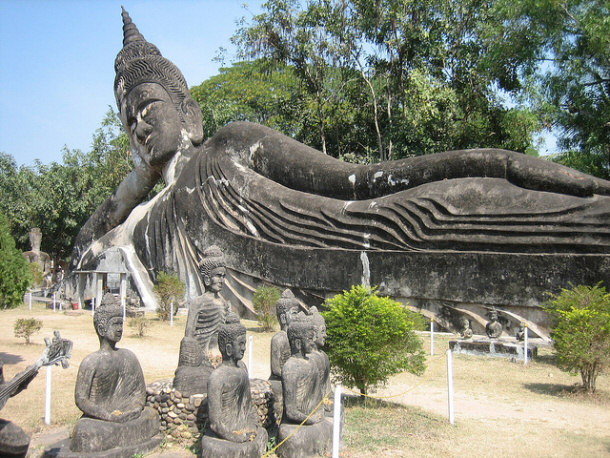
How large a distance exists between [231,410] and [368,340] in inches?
71.5

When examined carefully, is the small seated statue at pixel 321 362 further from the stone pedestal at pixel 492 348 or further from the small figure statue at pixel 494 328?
the small figure statue at pixel 494 328

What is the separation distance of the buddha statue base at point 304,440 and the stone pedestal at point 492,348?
390cm

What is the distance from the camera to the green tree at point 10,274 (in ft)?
24.6

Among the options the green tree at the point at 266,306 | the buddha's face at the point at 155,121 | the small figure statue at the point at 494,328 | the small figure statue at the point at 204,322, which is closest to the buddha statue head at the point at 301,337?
the small figure statue at the point at 204,322

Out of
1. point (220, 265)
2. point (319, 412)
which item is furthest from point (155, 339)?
point (319, 412)

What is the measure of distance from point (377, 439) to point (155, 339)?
16.3 ft

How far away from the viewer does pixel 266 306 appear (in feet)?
30.4

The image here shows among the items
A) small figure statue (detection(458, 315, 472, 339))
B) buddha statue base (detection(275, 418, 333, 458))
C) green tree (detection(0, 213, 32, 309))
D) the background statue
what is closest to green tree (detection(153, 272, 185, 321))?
the background statue

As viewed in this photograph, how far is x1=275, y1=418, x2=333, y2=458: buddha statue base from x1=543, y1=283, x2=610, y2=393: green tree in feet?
10.0

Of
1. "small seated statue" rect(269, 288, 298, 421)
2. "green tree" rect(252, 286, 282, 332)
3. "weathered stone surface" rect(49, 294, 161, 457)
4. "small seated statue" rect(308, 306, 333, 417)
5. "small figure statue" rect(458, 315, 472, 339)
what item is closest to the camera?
"weathered stone surface" rect(49, 294, 161, 457)

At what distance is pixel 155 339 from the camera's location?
8.70 m

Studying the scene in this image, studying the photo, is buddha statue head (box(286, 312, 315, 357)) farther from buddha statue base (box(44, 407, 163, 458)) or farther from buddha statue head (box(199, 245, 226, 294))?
buddha statue head (box(199, 245, 226, 294))

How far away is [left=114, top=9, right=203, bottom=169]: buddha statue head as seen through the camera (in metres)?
12.0

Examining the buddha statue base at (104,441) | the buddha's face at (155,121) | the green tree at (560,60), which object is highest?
the green tree at (560,60)
